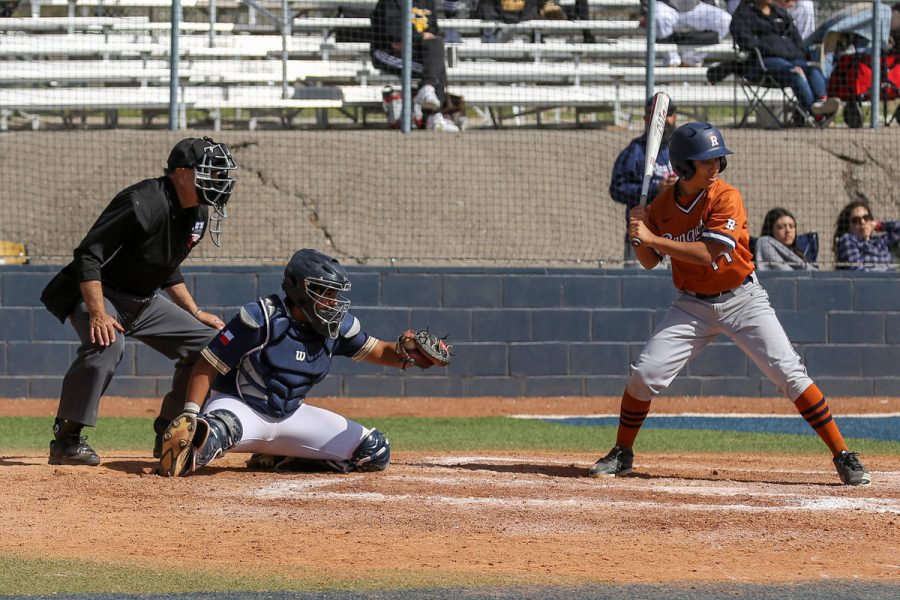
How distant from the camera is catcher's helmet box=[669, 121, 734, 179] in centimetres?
635

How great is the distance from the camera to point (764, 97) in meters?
13.2

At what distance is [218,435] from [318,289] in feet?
2.90

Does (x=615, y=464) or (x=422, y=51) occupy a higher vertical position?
(x=422, y=51)

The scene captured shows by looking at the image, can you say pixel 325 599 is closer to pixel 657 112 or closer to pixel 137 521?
pixel 137 521

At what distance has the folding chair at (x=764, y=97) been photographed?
1304 cm

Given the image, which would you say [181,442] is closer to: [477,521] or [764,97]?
[477,521]

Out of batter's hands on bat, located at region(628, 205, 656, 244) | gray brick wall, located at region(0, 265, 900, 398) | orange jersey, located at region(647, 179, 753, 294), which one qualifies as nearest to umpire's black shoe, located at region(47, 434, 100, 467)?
batter's hands on bat, located at region(628, 205, 656, 244)

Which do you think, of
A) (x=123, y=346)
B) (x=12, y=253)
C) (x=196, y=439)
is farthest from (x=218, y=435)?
(x=12, y=253)

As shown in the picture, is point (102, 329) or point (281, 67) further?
point (281, 67)

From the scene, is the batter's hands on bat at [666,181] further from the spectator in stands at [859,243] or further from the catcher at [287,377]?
the catcher at [287,377]

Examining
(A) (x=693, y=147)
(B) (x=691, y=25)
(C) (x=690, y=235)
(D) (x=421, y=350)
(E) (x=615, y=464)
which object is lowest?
(E) (x=615, y=464)

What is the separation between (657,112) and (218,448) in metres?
3.27

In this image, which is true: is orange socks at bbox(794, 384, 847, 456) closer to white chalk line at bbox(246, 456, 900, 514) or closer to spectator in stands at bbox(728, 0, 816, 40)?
white chalk line at bbox(246, 456, 900, 514)

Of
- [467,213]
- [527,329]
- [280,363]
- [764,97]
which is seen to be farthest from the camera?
[764,97]
